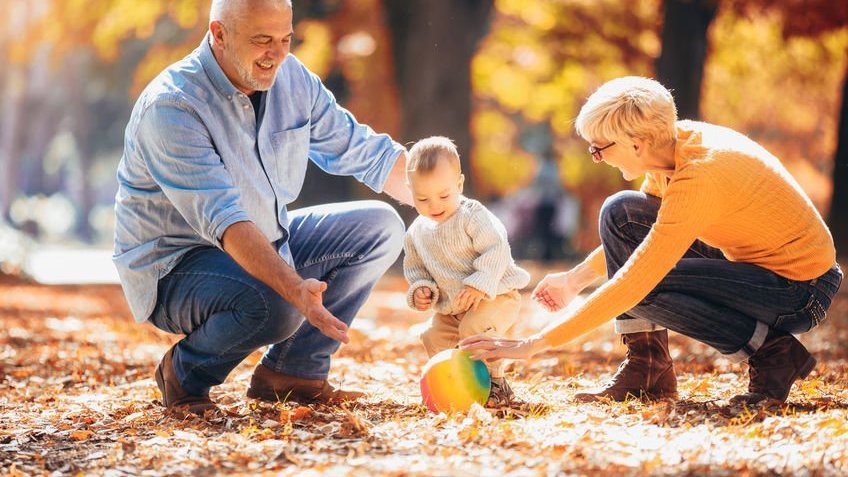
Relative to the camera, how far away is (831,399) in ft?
16.4

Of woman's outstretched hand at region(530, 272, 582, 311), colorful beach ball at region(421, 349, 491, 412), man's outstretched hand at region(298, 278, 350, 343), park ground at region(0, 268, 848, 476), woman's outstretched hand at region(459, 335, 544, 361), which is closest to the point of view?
park ground at region(0, 268, 848, 476)

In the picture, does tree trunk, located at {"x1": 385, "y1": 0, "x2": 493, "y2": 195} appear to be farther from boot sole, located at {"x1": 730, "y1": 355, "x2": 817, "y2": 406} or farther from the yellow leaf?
the yellow leaf

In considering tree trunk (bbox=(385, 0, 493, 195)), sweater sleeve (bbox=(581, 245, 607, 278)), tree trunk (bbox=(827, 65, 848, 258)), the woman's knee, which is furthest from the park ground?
tree trunk (bbox=(827, 65, 848, 258))

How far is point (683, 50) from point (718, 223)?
1051 centimetres

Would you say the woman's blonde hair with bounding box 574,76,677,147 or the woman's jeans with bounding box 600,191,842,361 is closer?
the woman's blonde hair with bounding box 574,76,677,147

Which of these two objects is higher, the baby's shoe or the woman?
the woman

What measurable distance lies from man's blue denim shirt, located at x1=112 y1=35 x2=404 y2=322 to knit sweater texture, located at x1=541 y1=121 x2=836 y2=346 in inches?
59.2

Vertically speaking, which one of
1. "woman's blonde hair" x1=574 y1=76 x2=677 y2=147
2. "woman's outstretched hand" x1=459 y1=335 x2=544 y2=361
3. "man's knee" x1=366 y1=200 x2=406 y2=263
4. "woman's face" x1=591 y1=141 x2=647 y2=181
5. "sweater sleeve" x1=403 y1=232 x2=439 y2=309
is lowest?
"woman's outstretched hand" x1=459 y1=335 x2=544 y2=361

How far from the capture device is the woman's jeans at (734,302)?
4.75 m

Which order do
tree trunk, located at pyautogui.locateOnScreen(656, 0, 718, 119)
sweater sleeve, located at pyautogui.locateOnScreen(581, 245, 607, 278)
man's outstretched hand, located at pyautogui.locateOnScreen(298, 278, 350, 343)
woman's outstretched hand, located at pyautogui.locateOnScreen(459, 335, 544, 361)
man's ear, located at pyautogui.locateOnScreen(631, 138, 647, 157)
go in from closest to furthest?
man's outstretched hand, located at pyautogui.locateOnScreen(298, 278, 350, 343)
woman's outstretched hand, located at pyautogui.locateOnScreen(459, 335, 544, 361)
man's ear, located at pyautogui.locateOnScreen(631, 138, 647, 157)
sweater sleeve, located at pyautogui.locateOnScreen(581, 245, 607, 278)
tree trunk, located at pyautogui.locateOnScreen(656, 0, 718, 119)

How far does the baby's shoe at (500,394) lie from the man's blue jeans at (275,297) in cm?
84

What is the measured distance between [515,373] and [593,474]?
8.22 feet

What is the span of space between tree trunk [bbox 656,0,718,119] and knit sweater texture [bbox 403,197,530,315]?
10.1 m

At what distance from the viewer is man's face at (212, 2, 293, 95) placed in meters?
4.86
